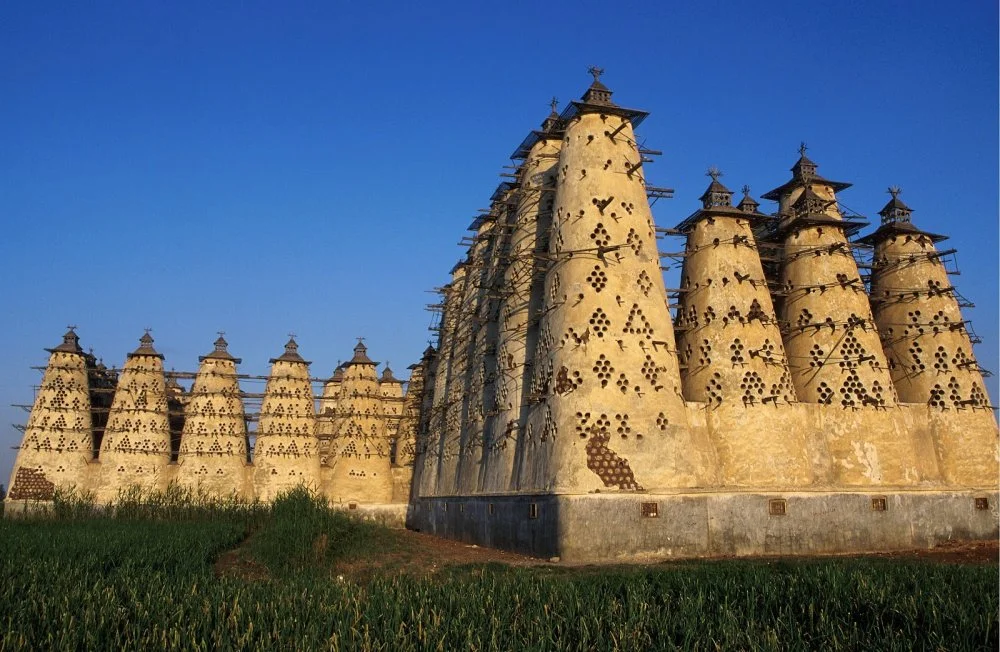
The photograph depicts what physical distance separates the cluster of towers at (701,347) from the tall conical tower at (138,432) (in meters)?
17.5

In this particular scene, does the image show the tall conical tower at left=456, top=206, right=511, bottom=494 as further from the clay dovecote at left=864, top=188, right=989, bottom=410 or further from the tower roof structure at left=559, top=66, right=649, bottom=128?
the clay dovecote at left=864, top=188, right=989, bottom=410

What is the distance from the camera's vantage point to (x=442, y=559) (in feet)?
69.3

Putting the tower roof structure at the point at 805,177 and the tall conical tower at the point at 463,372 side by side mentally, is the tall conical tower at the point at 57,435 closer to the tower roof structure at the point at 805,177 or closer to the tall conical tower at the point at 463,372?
the tall conical tower at the point at 463,372

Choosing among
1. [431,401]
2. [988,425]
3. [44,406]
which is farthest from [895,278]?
[44,406]

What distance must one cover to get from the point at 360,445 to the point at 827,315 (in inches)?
1018

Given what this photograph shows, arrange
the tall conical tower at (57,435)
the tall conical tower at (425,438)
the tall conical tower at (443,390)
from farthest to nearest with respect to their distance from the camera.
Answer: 1. the tall conical tower at (57,435)
2. the tall conical tower at (425,438)
3. the tall conical tower at (443,390)

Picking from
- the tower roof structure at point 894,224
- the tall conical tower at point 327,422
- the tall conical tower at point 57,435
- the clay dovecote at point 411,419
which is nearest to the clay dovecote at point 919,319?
the tower roof structure at point 894,224

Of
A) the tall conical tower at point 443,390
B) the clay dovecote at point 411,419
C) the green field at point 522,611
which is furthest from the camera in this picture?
the clay dovecote at point 411,419

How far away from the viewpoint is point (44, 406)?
132ft

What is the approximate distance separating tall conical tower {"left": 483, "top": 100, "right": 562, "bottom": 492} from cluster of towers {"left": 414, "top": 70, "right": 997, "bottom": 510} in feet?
0.30

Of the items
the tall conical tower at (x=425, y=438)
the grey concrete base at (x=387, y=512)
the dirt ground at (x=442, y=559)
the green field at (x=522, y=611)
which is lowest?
the green field at (x=522, y=611)

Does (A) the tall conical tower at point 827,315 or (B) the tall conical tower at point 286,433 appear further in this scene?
(B) the tall conical tower at point 286,433

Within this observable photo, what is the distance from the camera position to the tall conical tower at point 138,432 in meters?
39.6

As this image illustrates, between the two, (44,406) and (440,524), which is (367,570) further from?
(44,406)
